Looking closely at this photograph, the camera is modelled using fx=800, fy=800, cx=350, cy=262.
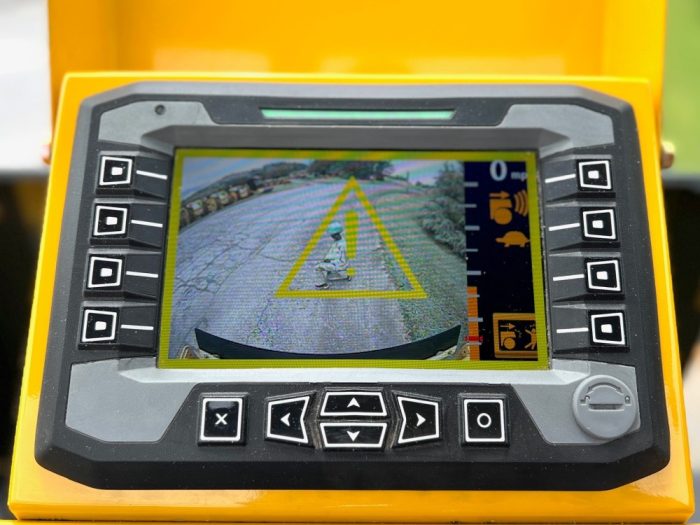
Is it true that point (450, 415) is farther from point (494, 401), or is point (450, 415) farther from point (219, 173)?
point (219, 173)

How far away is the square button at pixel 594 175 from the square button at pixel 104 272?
62cm

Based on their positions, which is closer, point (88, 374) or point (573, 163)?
point (88, 374)

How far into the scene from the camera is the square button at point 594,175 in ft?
3.50

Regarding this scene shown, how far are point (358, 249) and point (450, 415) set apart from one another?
0.26 meters

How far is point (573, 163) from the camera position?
1.08m

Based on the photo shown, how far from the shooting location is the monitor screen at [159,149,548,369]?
1.03 m

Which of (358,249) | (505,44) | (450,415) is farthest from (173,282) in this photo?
(505,44)

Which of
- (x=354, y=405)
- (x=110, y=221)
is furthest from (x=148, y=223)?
(x=354, y=405)

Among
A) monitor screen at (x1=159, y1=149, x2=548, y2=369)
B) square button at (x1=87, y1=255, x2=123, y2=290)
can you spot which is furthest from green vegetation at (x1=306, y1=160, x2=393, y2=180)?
square button at (x1=87, y1=255, x2=123, y2=290)

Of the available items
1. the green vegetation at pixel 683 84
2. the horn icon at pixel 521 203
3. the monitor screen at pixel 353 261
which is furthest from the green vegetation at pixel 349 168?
the green vegetation at pixel 683 84

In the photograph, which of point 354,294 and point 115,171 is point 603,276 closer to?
point 354,294

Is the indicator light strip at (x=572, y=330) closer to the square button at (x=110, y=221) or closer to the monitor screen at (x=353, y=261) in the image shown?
the monitor screen at (x=353, y=261)

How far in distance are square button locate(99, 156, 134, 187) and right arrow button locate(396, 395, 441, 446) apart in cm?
47

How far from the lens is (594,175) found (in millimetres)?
1073
